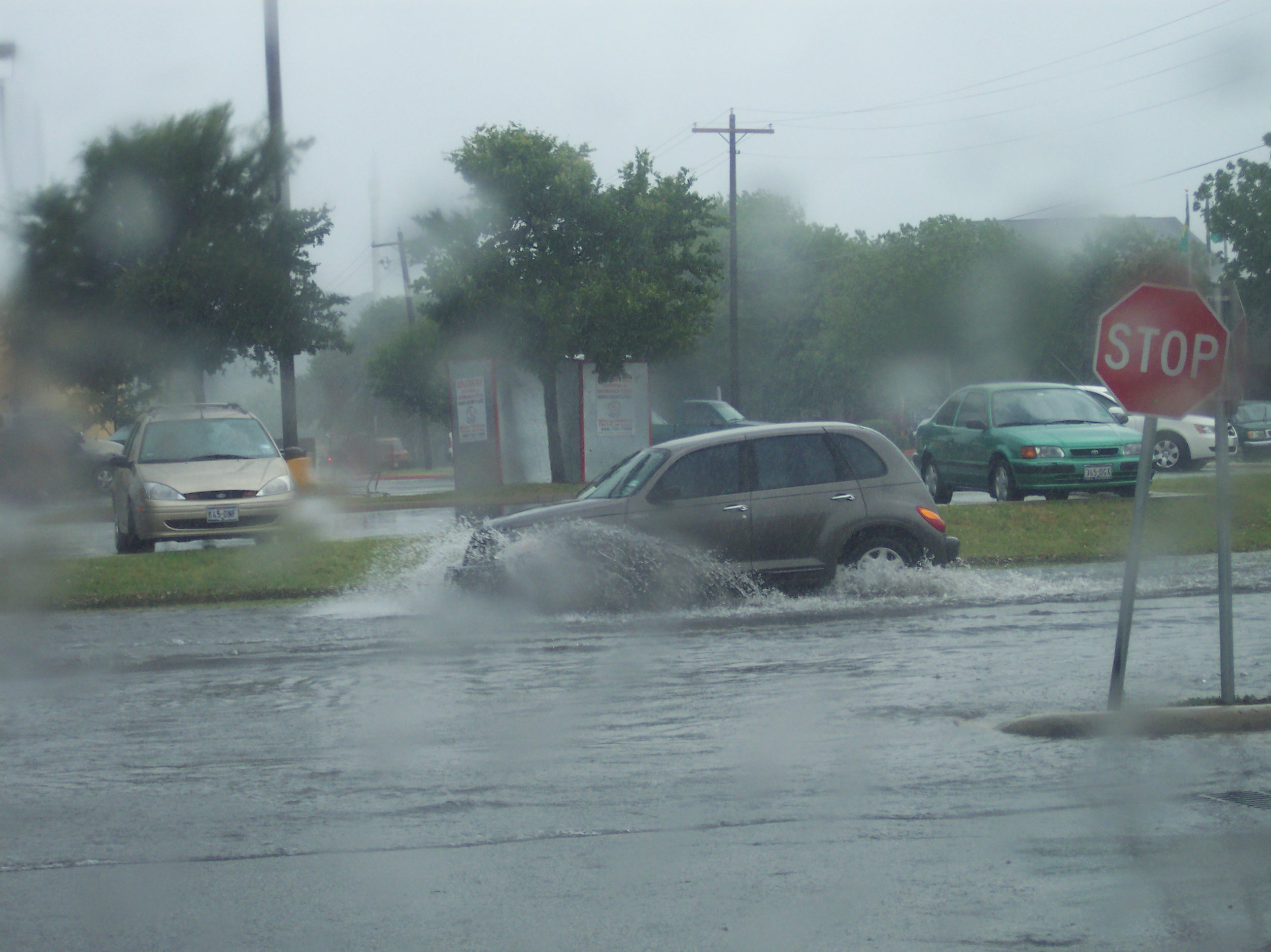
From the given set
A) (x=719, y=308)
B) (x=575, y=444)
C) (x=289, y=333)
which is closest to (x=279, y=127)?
(x=289, y=333)

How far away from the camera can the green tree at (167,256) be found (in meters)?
25.1

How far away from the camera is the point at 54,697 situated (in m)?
8.82

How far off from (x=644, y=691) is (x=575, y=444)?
24.2 m

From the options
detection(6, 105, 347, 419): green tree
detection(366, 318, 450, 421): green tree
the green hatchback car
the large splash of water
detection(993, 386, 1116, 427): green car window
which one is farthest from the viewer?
detection(366, 318, 450, 421): green tree

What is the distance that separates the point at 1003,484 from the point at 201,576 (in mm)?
10363

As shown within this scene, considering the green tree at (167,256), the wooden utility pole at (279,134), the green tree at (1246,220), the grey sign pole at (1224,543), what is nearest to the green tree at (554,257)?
the green tree at (167,256)

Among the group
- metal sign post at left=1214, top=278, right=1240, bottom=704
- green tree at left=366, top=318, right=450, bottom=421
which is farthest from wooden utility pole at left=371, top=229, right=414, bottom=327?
metal sign post at left=1214, top=278, right=1240, bottom=704

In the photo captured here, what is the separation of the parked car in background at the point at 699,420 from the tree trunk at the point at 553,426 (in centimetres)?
381

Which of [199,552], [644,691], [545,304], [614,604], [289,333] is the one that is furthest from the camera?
[545,304]

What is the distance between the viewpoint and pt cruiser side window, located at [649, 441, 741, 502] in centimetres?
1169

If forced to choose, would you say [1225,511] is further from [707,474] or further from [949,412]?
[949,412]

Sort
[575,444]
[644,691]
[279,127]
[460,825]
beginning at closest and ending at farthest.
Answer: [460,825] < [644,691] < [279,127] < [575,444]

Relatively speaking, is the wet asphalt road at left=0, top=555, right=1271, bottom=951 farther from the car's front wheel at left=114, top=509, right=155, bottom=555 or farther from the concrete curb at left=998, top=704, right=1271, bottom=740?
the car's front wheel at left=114, top=509, right=155, bottom=555

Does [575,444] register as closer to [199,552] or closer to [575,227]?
[575,227]
